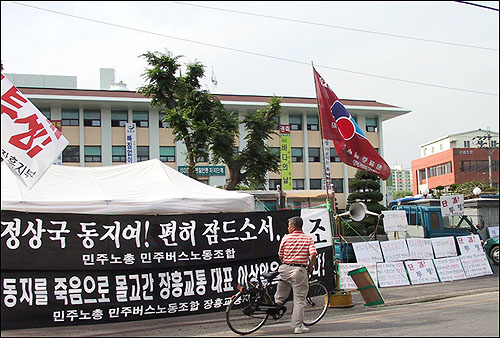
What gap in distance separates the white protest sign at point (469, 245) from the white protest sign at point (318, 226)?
6569 mm

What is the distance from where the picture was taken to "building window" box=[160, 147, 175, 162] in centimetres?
4650

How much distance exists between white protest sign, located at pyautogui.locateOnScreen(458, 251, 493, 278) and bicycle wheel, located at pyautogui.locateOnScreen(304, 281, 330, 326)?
7.66 meters

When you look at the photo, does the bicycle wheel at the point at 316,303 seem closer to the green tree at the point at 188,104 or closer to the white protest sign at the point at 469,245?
the white protest sign at the point at 469,245

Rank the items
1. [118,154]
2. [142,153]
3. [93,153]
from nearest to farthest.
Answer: [93,153] → [118,154] → [142,153]

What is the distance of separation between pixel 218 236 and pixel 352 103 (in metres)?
43.2

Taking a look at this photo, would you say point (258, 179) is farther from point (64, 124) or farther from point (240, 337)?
point (64, 124)

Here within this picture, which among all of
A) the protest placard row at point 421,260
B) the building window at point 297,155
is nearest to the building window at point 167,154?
the building window at point 297,155

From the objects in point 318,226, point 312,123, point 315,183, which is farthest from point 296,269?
point 312,123

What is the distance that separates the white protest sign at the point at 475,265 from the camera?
15.4m

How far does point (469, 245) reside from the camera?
15.9 m

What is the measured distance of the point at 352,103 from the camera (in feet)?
168

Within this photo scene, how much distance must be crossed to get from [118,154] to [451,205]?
33188 millimetres

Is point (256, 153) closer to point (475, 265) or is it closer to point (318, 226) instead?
point (475, 265)

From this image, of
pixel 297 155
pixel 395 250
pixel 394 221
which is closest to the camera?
pixel 395 250
